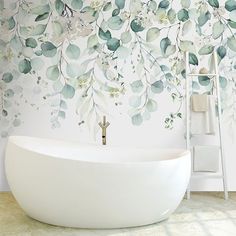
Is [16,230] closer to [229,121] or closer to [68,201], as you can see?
[68,201]

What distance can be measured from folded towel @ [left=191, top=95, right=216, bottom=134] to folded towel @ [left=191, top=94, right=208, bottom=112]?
1.4 inches

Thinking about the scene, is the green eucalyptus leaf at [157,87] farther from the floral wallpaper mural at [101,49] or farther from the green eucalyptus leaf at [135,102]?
the green eucalyptus leaf at [135,102]

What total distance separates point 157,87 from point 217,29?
35.8 inches

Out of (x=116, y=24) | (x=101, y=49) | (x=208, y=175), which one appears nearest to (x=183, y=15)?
(x=116, y=24)

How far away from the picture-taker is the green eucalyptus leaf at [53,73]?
174 inches

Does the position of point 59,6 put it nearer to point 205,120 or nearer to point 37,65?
point 37,65

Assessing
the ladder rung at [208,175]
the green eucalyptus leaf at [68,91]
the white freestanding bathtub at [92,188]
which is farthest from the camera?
the green eucalyptus leaf at [68,91]

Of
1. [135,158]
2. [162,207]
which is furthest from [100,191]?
[135,158]

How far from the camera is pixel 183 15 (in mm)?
4438

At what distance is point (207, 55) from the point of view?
4484 millimetres

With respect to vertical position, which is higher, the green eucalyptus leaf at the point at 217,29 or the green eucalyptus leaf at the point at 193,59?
the green eucalyptus leaf at the point at 217,29

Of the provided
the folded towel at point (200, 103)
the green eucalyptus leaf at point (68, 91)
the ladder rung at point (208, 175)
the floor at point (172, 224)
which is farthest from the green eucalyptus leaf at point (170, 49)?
the floor at point (172, 224)

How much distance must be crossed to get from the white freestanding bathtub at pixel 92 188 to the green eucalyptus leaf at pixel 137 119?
1.11m

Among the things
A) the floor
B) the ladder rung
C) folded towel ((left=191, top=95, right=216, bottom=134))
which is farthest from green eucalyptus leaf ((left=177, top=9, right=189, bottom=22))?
A: the floor
